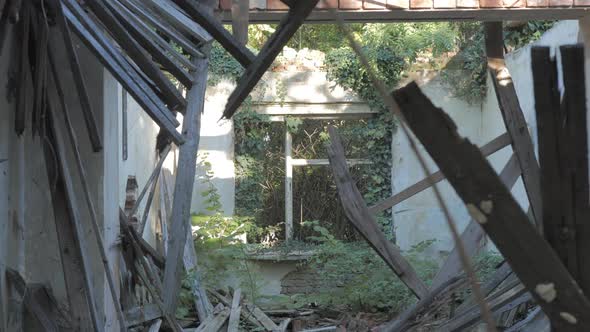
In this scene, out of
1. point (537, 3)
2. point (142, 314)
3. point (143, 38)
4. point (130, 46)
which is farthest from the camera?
point (537, 3)

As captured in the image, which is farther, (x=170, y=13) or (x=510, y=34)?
(x=510, y=34)

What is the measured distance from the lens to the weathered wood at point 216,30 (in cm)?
364

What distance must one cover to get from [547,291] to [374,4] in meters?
5.43

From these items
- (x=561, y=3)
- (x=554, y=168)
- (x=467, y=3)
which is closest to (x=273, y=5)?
(x=467, y=3)

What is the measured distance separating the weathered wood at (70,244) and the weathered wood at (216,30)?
1040mm

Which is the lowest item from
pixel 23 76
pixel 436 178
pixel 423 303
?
pixel 423 303

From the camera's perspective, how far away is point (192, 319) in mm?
8477

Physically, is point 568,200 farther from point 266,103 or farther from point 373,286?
point 266,103

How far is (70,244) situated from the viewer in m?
4.08

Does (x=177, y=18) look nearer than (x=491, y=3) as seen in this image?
Yes

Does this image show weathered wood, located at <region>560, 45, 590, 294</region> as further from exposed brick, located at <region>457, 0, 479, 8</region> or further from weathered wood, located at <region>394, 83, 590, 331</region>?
exposed brick, located at <region>457, 0, 479, 8</region>

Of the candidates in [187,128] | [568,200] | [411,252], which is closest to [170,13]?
[187,128]

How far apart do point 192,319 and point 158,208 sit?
3115 millimetres

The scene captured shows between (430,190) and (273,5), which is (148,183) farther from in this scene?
(430,190)
